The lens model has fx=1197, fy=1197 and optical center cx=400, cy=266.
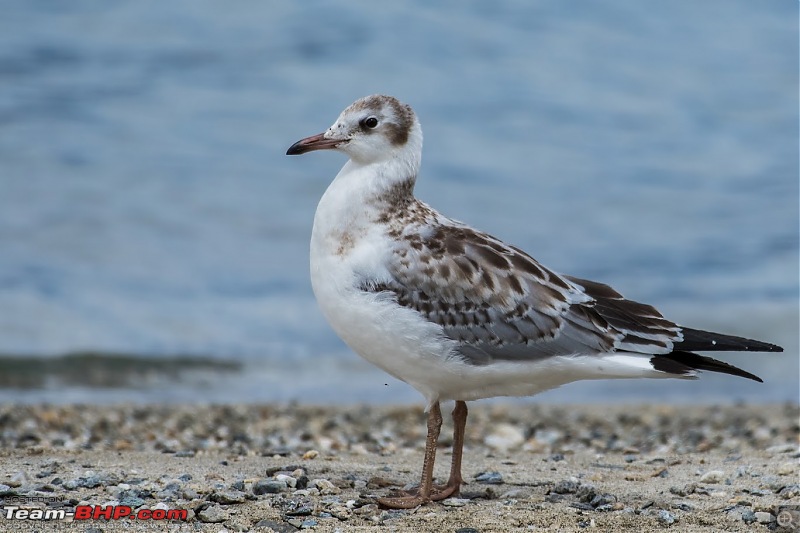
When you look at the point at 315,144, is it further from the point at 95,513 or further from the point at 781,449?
the point at 781,449

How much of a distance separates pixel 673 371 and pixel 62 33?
17.3 meters

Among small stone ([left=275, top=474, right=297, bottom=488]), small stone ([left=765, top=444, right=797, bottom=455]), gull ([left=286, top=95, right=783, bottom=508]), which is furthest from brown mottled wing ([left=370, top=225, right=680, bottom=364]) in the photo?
small stone ([left=765, top=444, right=797, bottom=455])

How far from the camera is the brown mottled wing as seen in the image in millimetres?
6035

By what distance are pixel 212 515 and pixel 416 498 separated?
1077 mm

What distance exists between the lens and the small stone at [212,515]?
5.59m

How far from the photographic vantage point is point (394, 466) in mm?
7207

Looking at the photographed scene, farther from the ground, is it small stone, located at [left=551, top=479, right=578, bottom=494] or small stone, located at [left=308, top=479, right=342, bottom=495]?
small stone, located at [left=551, top=479, right=578, bottom=494]

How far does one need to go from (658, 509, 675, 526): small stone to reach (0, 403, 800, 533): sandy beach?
10mm

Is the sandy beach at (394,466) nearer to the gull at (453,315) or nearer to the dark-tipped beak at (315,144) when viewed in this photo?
the gull at (453,315)

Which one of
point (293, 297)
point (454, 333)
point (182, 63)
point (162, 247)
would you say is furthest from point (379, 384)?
point (182, 63)

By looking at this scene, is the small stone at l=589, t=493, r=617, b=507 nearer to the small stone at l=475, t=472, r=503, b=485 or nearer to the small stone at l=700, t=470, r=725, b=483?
the small stone at l=475, t=472, r=503, b=485

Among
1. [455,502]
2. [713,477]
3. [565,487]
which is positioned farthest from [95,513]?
[713,477]

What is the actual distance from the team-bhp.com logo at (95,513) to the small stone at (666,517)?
2281 millimetres

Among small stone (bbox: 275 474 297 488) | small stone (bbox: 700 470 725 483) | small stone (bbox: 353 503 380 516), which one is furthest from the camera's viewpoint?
small stone (bbox: 700 470 725 483)
